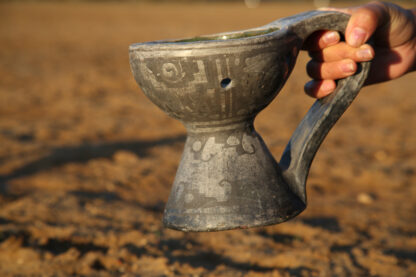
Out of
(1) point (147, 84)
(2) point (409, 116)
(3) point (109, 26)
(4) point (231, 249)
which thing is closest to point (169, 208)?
(1) point (147, 84)

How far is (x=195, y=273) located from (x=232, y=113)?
48.9 inches

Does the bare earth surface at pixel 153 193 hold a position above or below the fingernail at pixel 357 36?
below

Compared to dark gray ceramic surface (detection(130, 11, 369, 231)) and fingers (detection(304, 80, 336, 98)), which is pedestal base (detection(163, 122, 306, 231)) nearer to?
dark gray ceramic surface (detection(130, 11, 369, 231))

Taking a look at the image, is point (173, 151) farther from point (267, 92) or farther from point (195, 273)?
point (267, 92)

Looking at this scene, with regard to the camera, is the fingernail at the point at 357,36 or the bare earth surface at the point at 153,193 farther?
the bare earth surface at the point at 153,193

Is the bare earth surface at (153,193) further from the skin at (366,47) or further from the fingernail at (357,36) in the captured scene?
the fingernail at (357,36)

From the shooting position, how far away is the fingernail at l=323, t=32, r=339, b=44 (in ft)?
5.53

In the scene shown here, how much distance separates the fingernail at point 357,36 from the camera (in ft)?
5.24

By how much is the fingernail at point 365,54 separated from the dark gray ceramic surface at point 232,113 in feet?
0.12

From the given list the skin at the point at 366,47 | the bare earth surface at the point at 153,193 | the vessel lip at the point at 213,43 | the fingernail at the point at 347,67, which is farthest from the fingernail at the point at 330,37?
the bare earth surface at the point at 153,193

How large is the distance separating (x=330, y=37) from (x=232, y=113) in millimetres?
498

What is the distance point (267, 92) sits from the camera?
1553mm

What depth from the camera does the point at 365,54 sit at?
1.64 metres

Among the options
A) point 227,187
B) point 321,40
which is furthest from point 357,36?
point 227,187
